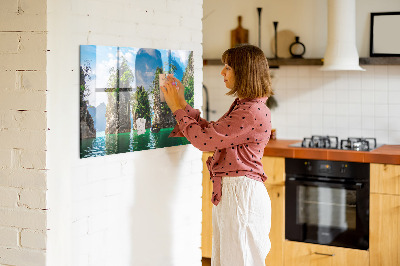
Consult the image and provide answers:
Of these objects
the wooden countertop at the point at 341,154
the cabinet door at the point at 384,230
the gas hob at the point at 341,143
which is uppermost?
the gas hob at the point at 341,143

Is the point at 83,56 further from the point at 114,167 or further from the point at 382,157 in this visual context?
the point at 382,157

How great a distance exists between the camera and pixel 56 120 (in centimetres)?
226

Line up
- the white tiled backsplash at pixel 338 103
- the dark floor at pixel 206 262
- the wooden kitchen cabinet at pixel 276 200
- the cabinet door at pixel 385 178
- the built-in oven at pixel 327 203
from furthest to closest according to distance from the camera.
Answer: the dark floor at pixel 206 262 < the white tiled backsplash at pixel 338 103 < the wooden kitchen cabinet at pixel 276 200 < the built-in oven at pixel 327 203 < the cabinet door at pixel 385 178

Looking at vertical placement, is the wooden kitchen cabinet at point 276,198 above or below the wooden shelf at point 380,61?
below

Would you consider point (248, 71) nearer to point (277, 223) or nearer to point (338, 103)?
point (277, 223)

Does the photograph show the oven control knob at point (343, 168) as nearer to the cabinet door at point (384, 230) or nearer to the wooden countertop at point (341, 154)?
the wooden countertop at point (341, 154)

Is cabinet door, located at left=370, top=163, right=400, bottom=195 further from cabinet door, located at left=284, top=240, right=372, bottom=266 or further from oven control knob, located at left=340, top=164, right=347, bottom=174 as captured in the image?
cabinet door, located at left=284, top=240, right=372, bottom=266

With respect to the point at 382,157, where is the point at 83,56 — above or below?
above

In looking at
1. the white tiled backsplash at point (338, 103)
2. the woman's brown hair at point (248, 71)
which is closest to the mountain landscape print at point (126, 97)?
the woman's brown hair at point (248, 71)

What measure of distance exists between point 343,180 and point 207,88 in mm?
1680

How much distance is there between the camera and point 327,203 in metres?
4.28

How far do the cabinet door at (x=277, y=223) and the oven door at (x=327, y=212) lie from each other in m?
0.04

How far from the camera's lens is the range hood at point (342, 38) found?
446 centimetres

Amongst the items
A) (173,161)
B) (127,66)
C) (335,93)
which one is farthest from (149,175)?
(335,93)
